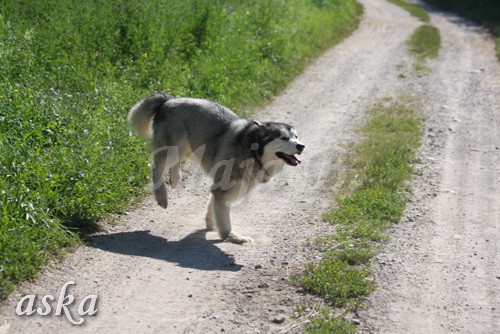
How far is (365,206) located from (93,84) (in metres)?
4.20

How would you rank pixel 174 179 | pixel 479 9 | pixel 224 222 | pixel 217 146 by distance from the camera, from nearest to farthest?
pixel 224 222 < pixel 217 146 < pixel 174 179 < pixel 479 9

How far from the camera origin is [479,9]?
2878 cm

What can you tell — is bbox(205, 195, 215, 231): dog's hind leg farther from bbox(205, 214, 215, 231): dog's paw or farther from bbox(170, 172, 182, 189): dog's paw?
bbox(170, 172, 182, 189): dog's paw

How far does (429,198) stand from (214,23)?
266 inches

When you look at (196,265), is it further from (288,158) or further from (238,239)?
(288,158)

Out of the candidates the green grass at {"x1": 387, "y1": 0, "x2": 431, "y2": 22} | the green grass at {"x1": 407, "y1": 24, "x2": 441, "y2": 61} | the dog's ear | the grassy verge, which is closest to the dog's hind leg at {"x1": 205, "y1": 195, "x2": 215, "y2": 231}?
the dog's ear

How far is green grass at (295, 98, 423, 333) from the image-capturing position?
21.7 ft

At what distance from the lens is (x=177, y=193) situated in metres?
9.34

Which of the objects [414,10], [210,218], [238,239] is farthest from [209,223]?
[414,10]

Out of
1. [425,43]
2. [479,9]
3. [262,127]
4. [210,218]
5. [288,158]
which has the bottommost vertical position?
[479,9]

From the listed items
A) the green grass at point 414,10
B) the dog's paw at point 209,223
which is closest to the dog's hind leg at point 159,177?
the dog's paw at point 209,223

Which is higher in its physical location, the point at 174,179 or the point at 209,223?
the point at 174,179

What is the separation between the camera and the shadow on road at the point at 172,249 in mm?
7166

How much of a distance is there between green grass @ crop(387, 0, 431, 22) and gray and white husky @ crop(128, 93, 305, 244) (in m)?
20.3
